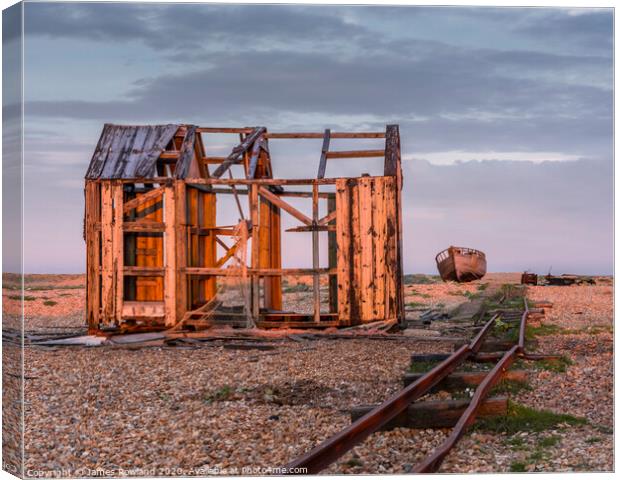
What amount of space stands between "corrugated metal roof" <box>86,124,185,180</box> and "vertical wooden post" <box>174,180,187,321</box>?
0.45 m

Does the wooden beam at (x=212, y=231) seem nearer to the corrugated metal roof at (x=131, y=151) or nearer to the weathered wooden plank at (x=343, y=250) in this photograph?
the corrugated metal roof at (x=131, y=151)

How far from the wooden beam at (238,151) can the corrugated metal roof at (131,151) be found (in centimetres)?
80

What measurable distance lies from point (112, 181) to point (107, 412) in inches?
371

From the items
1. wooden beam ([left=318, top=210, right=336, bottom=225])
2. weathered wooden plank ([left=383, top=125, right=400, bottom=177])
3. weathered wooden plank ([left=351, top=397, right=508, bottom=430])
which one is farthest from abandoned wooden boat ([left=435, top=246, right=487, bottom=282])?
weathered wooden plank ([left=351, top=397, right=508, bottom=430])

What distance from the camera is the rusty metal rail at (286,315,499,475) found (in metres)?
5.83

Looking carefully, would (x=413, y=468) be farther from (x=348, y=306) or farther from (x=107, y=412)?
(x=348, y=306)

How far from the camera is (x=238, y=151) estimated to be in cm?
1944

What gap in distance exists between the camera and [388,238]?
17.6 m

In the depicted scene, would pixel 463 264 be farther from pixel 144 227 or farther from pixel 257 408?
pixel 257 408

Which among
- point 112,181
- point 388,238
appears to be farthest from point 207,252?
point 388,238

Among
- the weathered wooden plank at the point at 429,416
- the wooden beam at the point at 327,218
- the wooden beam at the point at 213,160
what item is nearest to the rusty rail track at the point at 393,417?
the weathered wooden plank at the point at 429,416

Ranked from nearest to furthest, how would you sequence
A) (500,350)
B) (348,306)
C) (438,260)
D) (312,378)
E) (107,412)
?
(107,412), (312,378), (500,350), (348,306), (438,260)

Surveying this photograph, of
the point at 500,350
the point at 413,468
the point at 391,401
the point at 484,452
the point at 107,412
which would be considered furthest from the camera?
the point at 500,350

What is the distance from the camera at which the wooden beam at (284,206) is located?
18.0 m
